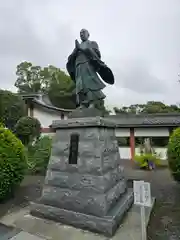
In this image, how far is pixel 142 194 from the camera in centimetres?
296

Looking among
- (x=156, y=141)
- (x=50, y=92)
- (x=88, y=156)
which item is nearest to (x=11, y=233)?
(x=88, y=156)

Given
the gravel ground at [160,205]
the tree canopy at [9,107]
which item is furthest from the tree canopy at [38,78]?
the gravel ground at [160,205]

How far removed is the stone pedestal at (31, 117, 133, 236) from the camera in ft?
12.2

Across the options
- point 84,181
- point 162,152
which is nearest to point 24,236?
point 84,181

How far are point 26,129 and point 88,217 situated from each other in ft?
34.0

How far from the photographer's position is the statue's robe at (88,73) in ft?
15.3

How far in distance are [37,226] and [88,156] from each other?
1.73 metres

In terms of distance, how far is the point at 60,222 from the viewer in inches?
155

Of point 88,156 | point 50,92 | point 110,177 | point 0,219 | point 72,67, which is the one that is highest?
point 50,92

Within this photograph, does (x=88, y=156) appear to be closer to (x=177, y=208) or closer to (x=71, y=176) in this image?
(x=71, y=176)

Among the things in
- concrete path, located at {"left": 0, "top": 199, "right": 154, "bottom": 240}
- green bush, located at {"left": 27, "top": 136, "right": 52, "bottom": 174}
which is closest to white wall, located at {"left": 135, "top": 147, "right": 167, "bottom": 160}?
green bush, located at {"left": 27, "top": 136, "right": 52, "bottom": 174}

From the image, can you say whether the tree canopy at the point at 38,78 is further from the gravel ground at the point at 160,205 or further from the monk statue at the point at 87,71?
the monk statue at the point at 87,71

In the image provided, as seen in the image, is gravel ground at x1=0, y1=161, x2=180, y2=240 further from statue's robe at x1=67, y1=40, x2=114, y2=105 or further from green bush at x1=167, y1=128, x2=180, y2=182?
statue's robe at x1=67, y1=40, x2=114, y2=105

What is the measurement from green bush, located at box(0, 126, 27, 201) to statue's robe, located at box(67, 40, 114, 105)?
2439 mm
